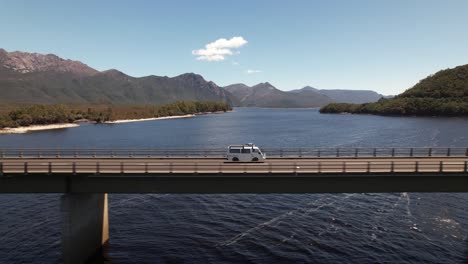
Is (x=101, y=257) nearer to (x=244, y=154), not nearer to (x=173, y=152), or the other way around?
(x=244, y=154)

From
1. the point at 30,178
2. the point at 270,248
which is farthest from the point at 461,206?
the point at 30,178

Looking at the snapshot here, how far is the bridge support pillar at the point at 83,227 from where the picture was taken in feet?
93.8

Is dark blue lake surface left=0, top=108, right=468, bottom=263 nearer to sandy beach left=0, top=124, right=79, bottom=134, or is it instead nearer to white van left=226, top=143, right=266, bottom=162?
white van left=226, top=143, right=266, bottom=162

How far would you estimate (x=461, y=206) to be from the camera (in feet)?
151

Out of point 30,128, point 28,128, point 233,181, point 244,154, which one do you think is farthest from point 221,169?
point 30,128

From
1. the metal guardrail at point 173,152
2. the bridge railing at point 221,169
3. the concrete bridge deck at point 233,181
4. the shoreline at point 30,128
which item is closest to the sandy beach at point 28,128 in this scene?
the shoreline at point 30,128

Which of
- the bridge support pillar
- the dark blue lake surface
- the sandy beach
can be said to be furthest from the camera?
the sandy beach

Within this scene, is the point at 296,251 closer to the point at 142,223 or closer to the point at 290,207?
the point at 290,207

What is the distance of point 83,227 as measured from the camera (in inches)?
1194

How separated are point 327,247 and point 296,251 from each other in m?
3.52

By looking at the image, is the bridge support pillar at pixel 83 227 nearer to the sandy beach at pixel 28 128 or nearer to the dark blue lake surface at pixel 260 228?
the dark blue lake surface at pixel 260 228

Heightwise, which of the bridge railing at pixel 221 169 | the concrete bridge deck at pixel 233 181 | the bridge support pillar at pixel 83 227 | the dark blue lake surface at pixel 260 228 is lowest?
the dark blue lake surface at pixel 260 228

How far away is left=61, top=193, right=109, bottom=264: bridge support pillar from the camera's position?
28.6 metres

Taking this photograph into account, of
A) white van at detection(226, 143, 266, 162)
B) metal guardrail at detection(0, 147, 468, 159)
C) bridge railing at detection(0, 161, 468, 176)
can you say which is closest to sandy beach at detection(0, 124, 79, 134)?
metal guardrail at detection(0, 147, 468, 159)
